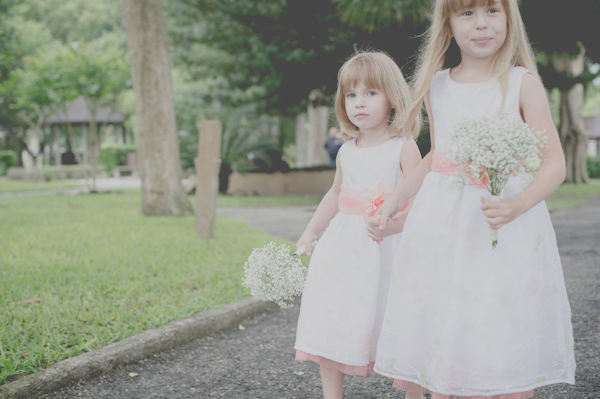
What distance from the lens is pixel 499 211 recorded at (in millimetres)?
1671

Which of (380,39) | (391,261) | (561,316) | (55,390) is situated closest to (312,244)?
(391,261)

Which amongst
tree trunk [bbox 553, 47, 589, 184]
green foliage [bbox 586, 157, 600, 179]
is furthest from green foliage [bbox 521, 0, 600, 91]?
green foliage [bbox 586, 157, 600, 179]

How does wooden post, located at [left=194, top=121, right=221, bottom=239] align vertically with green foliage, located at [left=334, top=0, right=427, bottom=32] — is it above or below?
below

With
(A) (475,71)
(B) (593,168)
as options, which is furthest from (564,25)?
(B) (593,168)

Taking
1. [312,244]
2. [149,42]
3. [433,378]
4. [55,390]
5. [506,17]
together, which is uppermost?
[149,42]

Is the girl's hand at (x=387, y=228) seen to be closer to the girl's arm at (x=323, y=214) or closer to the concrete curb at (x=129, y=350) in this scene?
the girl's arm at (x=323, y=214)

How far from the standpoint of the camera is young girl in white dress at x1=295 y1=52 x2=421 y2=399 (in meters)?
2.17

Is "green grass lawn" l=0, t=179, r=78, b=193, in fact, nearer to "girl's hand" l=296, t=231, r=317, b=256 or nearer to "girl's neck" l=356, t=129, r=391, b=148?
"girl's hand" l=296, t=231, r=317, b=256

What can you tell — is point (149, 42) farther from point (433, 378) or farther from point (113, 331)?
point (433, 378)

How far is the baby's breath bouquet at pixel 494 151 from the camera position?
1606 mm

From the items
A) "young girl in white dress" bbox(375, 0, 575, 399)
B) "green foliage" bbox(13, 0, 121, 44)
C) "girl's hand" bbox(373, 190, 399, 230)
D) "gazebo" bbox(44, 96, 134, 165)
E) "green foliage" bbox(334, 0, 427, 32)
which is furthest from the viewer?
"green foliage" bbox(13, 0, 121, 44)

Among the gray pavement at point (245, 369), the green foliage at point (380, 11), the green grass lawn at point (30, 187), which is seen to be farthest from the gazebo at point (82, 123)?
the gray pavement at point (245, 369)

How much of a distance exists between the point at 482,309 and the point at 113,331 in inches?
95.9

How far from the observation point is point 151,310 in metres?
3.80
